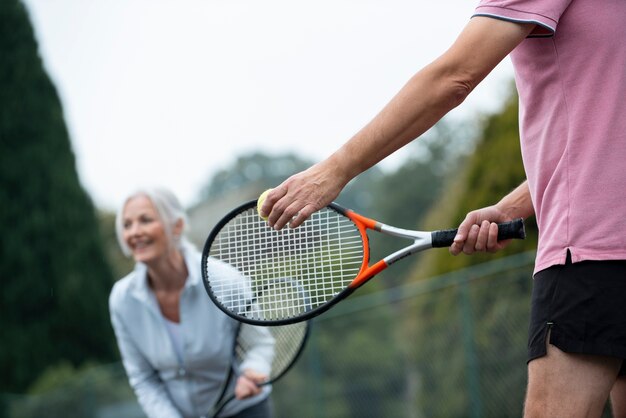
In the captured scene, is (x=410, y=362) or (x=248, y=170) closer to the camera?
(x=410, y=362)

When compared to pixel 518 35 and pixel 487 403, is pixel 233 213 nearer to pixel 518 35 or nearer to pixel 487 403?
pixel 518 35

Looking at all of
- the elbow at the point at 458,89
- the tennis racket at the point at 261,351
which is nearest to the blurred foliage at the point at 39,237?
the tennis racket at the point at 261,351

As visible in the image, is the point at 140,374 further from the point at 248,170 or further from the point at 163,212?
the point at 248,170

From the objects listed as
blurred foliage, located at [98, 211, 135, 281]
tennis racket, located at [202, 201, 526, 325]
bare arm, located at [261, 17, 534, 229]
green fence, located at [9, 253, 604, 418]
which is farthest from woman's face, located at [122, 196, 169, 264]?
blurred foliage, located at [98, 211, 135, 281]

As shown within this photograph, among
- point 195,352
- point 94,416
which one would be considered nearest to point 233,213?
point 195,352

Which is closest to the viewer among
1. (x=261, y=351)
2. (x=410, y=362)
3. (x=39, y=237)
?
(x=261, y=351)

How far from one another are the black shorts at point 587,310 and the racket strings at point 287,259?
0.76 metres

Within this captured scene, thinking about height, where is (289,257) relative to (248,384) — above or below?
above

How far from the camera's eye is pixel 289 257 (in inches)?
105

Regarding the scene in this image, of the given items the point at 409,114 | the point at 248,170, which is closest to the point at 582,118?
the point at 409,114

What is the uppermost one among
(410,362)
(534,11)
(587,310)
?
(534,11)

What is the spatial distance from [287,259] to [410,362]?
6.00 meters

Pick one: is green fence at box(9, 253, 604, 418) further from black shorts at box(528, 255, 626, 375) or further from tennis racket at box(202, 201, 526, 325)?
black shorts at box(528, 255, 626, 375)

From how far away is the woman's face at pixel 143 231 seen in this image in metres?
3.68
